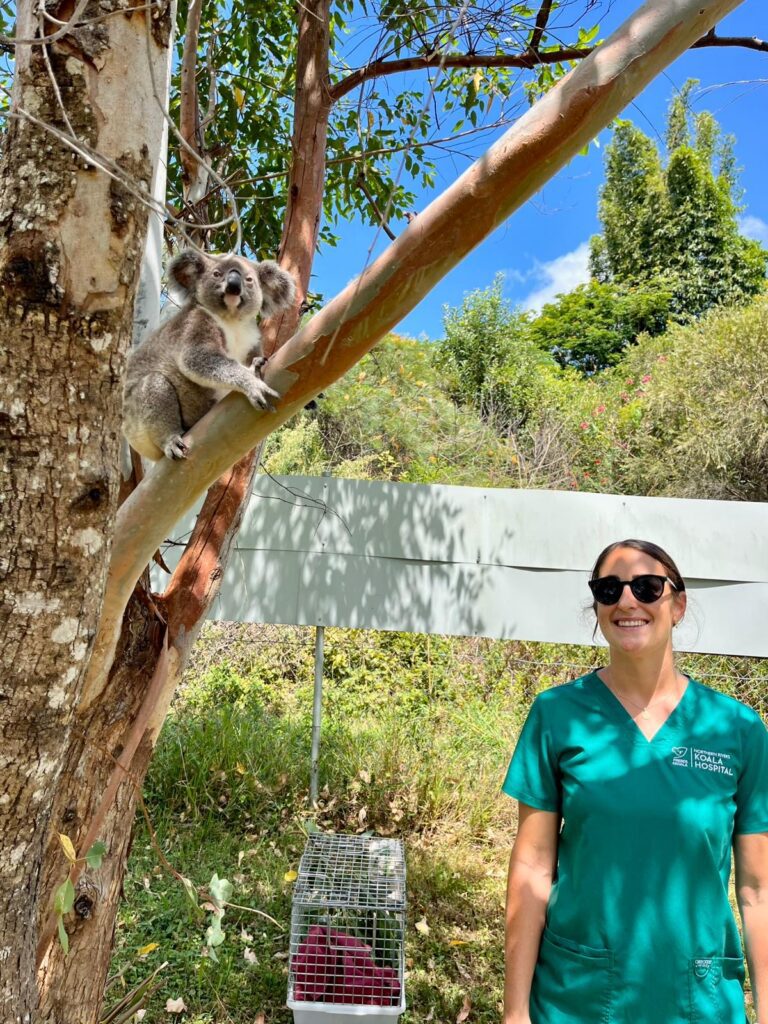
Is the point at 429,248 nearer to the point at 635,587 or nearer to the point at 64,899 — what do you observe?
the point at 635,587

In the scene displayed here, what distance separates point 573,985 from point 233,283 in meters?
2.25

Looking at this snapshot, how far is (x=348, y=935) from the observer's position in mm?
2736

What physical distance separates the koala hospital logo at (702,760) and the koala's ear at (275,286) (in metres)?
1.85

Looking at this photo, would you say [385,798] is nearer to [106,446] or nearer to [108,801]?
[108,801]

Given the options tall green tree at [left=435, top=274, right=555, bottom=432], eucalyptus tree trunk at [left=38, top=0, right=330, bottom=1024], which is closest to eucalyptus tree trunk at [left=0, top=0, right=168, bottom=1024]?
eucalyptus tree trunk at [left=38, top=0, right=330, bottom=1024]

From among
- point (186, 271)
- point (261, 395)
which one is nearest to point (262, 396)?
point (261, 395)

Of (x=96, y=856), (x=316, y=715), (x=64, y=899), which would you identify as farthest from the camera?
(x=316, y=715)

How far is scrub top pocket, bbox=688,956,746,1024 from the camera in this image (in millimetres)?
1282

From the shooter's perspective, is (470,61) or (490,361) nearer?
(470,61)

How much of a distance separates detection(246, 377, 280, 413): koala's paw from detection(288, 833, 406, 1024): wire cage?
193cm

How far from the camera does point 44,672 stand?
1.06 m

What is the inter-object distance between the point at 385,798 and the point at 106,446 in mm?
3463

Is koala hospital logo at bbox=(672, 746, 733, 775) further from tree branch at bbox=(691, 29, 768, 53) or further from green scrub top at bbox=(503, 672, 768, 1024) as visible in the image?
tree branch at bbox=(691, 29, 768, 53)

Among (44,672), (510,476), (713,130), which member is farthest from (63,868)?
(713,130)
